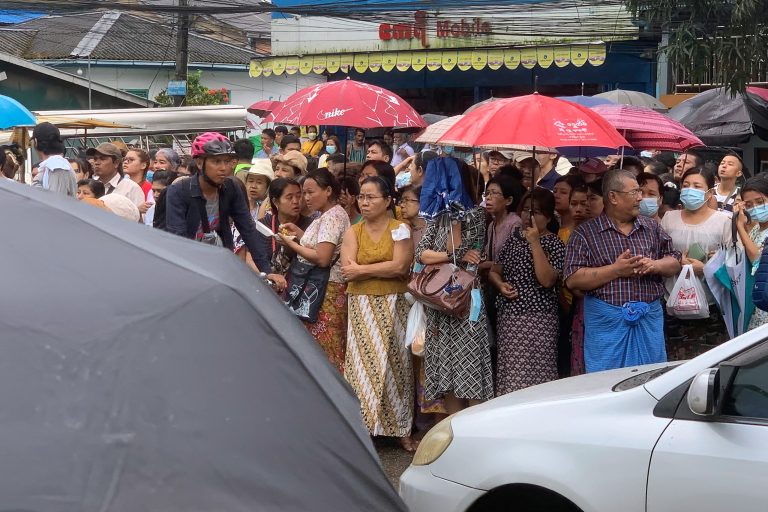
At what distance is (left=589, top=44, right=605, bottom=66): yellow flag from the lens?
19.9 metres

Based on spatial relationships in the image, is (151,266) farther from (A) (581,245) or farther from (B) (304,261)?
(B) (304,261)

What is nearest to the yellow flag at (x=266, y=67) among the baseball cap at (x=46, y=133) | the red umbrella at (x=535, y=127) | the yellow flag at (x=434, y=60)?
the yellow flag at (x=434, y=60)

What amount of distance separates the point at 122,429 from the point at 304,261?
5.06 metres

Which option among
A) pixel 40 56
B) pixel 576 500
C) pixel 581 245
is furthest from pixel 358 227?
pixel 40 56

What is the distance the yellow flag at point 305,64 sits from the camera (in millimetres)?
23406

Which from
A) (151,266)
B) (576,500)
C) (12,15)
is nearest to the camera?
(151,266)

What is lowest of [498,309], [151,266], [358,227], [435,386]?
[435,386]

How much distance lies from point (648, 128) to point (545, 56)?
1258cm

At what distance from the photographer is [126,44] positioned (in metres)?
37.5

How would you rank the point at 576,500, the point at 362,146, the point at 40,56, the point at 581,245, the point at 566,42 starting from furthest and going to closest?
the point at 40,56 < the point at 566,42 < the point at 362,146 < the point at 581,245 < the point at 576,500

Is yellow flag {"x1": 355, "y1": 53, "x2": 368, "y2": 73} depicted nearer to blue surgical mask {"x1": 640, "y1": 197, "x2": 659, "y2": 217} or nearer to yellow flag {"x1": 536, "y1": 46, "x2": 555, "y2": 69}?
yellow flag {"x1": 536, "y1": 46, "x2": 555, "y2": 69}

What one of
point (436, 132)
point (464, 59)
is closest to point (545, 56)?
point (464, 59)

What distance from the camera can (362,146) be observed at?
16.0m

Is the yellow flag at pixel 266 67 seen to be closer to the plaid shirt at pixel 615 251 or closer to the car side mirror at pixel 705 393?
the plaid shirt at pixel 615 251
